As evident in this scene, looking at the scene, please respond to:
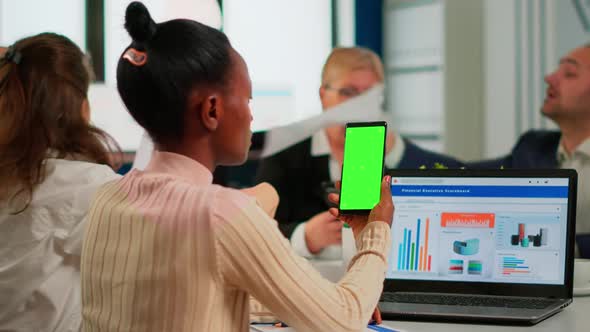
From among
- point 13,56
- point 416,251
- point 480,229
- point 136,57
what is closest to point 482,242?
point 480,229

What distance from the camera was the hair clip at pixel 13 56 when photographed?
1.84 metres

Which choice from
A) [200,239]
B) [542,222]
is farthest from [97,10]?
[200,239]

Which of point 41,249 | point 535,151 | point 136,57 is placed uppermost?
point 136,57

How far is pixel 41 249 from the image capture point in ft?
5.78

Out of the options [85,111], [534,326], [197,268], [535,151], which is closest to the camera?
[197,268]

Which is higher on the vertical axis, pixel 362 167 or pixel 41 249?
pixel 362 167

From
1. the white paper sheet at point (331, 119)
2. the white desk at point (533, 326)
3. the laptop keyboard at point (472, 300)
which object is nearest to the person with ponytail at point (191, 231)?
the white desk at point (533, 326)

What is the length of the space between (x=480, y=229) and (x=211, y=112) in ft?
2.44

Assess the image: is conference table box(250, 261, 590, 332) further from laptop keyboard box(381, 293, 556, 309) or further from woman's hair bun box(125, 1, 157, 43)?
woman's hair bun box(125, 1, 157, 43)

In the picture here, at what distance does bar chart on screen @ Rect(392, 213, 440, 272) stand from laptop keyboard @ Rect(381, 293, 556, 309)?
6cm

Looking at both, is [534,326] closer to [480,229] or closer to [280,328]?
[480,229]

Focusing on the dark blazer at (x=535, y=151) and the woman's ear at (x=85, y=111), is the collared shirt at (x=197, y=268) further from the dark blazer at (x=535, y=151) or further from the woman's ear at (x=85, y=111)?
the dark blazer at (x=535, y=151)

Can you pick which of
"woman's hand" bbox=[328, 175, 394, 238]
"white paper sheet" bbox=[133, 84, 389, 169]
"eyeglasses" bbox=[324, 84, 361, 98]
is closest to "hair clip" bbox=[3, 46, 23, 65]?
"woman's hand" bbox=[328, 175, 394, 238]

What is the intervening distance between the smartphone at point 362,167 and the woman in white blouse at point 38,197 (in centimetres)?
58
